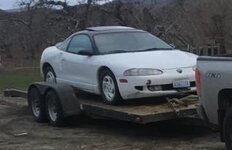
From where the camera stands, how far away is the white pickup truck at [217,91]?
7.29 metres

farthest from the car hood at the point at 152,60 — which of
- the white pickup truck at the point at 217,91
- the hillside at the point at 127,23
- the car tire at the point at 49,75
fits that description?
the hillside at the point at 127,23

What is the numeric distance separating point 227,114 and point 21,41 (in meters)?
33.4

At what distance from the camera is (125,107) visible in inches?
382

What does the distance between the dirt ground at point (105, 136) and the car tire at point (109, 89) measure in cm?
60

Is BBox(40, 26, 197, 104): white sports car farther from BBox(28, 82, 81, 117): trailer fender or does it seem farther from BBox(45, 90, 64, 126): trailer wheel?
BBox(45, 90, 64, 126): trailer wheel

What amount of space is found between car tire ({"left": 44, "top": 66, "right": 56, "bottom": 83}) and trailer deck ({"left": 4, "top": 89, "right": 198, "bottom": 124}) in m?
1.77

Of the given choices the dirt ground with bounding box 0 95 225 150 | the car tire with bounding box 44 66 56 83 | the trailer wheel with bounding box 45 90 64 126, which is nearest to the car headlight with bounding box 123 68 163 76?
the dirt ground with bounding box 0 95 225 150

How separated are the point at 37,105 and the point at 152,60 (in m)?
3.14

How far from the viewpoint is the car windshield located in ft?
34.6

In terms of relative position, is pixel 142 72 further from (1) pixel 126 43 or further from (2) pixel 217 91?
(2) pixel 217 91

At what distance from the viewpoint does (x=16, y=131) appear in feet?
35.7

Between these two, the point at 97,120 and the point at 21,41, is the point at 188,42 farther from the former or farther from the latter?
the point at 97,120

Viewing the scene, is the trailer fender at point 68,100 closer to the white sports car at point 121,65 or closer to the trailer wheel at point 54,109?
the trailer wheel at point 54,109

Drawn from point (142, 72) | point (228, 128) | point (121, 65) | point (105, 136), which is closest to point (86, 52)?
point (121, 65)
